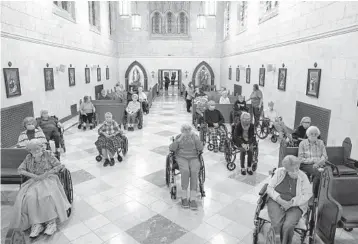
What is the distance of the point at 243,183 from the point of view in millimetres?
5539

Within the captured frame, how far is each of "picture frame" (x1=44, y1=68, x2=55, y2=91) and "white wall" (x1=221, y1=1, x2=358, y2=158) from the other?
8763 millimetres

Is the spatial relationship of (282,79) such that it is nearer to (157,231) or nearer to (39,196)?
(157,231)

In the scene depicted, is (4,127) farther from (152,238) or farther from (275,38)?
(275,38)

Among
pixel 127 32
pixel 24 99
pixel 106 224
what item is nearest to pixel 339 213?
pixel 106 224

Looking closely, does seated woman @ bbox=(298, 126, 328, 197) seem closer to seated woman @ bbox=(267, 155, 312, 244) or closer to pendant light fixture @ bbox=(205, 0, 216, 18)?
seated woman @ bbox=(267, 155, 312, 244)

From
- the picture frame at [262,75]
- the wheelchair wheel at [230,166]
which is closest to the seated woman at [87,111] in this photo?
the wheelchair wheel at [230,166]

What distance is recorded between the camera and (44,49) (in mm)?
9570

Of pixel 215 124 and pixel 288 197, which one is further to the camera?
pixel 215 124

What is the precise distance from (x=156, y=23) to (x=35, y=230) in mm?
20170

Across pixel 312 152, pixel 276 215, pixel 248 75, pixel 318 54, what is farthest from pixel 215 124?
pixel 248 75

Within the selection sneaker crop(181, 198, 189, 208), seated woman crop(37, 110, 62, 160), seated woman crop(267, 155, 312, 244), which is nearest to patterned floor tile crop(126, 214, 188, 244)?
sneaker crop(181, 198, 189, 208)

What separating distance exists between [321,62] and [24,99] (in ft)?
29.2

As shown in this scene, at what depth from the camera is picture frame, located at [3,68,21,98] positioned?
7233 mm

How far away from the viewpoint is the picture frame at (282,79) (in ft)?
32.0
